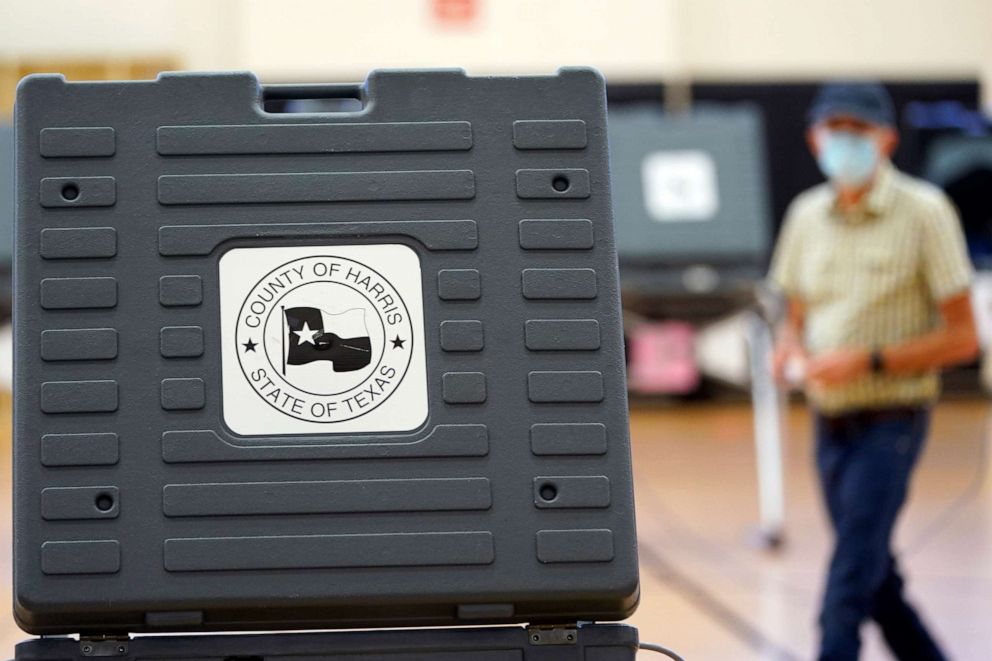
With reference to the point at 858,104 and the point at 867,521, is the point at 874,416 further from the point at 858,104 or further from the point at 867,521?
the point at 858,104

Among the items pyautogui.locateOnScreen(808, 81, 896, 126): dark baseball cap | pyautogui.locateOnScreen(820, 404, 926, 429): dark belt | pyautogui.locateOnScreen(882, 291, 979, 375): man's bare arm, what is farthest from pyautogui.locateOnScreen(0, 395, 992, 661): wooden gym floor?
pyautogui.locateOnScreen(808, 81, 896, 126): dark baseball cap

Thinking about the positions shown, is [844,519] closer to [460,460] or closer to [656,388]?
[460,460]

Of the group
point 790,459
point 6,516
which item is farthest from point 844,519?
point 790,459

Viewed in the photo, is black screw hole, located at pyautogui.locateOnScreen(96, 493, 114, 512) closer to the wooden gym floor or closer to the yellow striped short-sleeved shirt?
the yellow striped short-sleeved shirt

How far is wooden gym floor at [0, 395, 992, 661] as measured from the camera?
2.83 m

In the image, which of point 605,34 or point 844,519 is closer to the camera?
point 844,519

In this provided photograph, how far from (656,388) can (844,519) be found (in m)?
5.85

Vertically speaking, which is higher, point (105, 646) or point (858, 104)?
point (858, 104)

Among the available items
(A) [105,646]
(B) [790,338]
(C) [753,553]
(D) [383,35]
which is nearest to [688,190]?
(C) [753,553]

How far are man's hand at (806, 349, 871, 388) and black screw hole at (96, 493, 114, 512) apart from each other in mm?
1617

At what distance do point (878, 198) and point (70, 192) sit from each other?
6.01 ft

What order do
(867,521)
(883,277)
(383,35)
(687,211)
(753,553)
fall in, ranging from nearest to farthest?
(867,521) < (883,277) < (753,553) < (687,211) < (383,35)

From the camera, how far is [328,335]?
83 cm

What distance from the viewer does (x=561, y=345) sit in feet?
2.71
